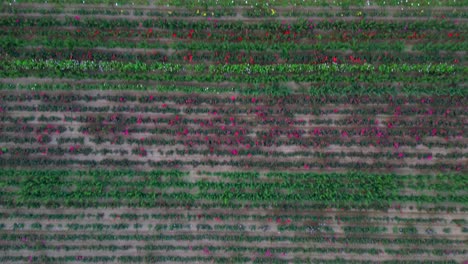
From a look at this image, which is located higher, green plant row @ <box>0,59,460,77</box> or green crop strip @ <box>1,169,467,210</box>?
green plant row @ <box>0,59,460,77</box>

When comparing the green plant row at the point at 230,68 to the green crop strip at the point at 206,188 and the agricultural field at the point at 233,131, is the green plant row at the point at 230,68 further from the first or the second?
the green crop strip at the point at 206,188

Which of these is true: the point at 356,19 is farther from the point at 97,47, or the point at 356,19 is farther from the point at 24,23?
the point at 24,23

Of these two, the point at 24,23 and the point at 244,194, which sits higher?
the point at 24,23

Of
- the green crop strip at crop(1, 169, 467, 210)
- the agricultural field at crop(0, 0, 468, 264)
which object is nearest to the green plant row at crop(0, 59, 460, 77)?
the agricultural field at crop(0, 0, 468, 264)

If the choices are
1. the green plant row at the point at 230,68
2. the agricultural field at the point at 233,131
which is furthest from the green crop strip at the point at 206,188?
the green plant row at the point at 230,68

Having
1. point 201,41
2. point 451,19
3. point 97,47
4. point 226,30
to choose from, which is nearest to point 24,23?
point 97,47

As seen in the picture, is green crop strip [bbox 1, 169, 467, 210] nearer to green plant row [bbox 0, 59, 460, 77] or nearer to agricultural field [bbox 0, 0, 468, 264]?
agricultural field [bbox 0, 0, 468, 264]

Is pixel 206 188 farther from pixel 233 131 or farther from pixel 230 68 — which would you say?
pixel 230 68

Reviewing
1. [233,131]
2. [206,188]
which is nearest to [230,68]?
[233,131]
